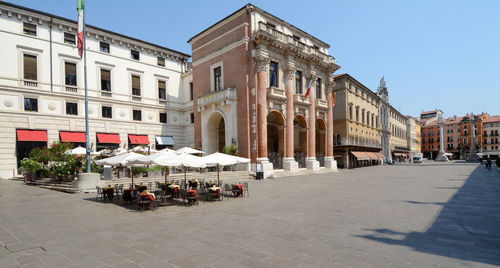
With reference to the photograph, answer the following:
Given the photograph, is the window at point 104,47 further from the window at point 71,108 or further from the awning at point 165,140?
the awning at point 165,140

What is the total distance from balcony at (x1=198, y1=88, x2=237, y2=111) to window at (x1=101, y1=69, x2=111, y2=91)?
9.81 m

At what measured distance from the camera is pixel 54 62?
84.1 feet

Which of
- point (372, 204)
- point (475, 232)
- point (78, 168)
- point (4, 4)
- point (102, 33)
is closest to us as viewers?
point (475, 232)

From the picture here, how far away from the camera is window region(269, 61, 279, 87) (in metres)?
27.3

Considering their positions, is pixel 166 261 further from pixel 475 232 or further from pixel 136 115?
pixel 136 115

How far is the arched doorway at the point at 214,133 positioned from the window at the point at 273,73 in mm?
6939

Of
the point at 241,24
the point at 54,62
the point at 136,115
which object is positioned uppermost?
the point at 241,24

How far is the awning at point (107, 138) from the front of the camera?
27823 millimetres

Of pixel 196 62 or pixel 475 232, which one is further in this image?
pixel 196 62

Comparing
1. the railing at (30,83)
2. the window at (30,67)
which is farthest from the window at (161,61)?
the railing at (30,83)

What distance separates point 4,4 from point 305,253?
30.8m

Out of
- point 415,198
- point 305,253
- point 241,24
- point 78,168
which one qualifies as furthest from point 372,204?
point 241,24

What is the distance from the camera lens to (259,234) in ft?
23.0

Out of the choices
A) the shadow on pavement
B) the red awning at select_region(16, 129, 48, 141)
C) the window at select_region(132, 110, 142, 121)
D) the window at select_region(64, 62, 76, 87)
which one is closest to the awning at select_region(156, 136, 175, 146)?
the window at select_region(132, 110, 142, 121)
